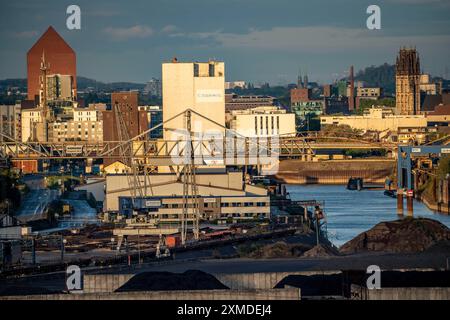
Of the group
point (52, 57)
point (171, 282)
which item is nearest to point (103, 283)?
point (171, 282)

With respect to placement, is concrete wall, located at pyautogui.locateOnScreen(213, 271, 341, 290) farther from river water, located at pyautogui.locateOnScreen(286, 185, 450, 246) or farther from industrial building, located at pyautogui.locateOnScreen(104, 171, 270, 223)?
industrial building, located at pyautogui.locateOnScreen(104, 171, 270, 223)

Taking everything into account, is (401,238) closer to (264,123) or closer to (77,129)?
(77,129)

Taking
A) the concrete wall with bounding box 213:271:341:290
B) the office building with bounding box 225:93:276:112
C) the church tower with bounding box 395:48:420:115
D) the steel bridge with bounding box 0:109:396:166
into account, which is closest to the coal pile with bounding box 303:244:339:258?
the concrete wall with bounding box 213:271:341:290

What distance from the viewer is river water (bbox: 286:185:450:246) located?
2684 cm

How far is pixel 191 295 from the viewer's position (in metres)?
13.7

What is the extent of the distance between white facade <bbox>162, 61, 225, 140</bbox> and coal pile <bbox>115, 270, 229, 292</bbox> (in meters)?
20.5

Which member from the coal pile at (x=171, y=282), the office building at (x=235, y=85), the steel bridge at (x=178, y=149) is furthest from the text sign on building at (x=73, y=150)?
the office building at (x=235, y=85)

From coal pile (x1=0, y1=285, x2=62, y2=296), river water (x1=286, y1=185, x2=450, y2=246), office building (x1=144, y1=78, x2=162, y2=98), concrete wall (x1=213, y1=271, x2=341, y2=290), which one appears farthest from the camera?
office building (x1=144, y1=78, x2=162, y2=98)

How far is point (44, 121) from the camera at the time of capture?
163 ft

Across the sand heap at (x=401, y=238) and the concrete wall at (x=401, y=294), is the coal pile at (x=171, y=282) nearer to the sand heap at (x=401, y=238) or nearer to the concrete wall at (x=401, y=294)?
the concrete wall at (x=401, y=294)

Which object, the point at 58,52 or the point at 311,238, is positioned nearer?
the point at 311,238
